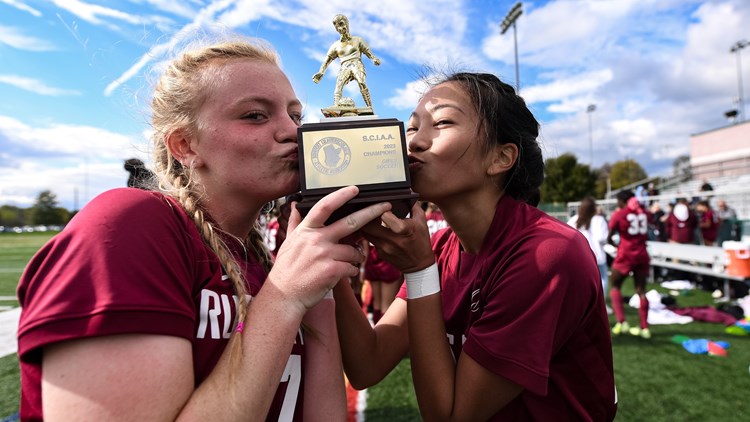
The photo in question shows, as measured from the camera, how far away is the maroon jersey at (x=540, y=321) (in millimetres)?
1301

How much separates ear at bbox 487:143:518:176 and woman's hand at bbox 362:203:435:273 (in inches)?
17.7

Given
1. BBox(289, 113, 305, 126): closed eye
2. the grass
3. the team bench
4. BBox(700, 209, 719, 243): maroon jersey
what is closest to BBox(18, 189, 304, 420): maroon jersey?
BBox(289, 113, 305, 126): closed eye

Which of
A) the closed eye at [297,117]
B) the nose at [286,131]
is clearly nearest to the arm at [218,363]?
the nose at [286,131]

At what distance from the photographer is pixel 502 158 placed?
1.83m

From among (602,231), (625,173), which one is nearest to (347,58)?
(602,231)

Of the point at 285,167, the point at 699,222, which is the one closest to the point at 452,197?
the point at 285,167

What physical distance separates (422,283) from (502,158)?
67 centimetres

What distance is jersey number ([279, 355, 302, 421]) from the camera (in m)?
1.24

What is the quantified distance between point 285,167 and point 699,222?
11.6m

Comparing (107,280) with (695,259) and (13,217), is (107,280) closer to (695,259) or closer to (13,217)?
(695,259)

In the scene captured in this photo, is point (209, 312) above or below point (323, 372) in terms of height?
above

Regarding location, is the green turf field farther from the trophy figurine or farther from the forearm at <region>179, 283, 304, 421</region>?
the forearm at <region>179, 283, 304, 421</region>

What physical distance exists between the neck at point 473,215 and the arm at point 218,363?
27.9 inches

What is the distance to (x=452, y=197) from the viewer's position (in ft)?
5.74
